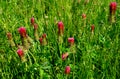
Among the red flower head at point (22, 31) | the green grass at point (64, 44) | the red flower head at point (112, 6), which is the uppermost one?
the red flower head at point (112, 6)

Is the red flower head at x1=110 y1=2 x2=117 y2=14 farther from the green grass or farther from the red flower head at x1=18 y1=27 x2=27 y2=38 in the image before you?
the red flower head at x1=18 y1=27 x2=27 y2=38

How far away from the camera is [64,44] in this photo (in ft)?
6.68

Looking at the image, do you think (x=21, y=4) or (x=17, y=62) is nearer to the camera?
(x=17, y=62)

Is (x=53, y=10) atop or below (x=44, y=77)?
atop

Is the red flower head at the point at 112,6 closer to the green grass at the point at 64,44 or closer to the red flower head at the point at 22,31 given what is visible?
the green grass at the point at 64,44

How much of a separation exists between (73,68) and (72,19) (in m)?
0.76

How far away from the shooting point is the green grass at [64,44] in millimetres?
1709

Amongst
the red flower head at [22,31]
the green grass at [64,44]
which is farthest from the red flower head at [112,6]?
the red flower head at [22,31]

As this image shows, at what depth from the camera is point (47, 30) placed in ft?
7.25

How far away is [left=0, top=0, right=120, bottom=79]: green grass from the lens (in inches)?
67.3

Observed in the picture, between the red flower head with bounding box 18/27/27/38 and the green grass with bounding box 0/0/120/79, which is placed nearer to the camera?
the red flower head with bounding box 18/27/27/38

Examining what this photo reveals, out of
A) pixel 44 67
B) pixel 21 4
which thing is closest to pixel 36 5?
pixel 21 4

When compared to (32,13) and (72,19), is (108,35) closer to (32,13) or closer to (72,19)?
(72,19)

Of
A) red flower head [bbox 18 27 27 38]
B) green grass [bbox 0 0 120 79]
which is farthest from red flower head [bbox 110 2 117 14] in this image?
red flower head [bbox 18 27 27 38]
